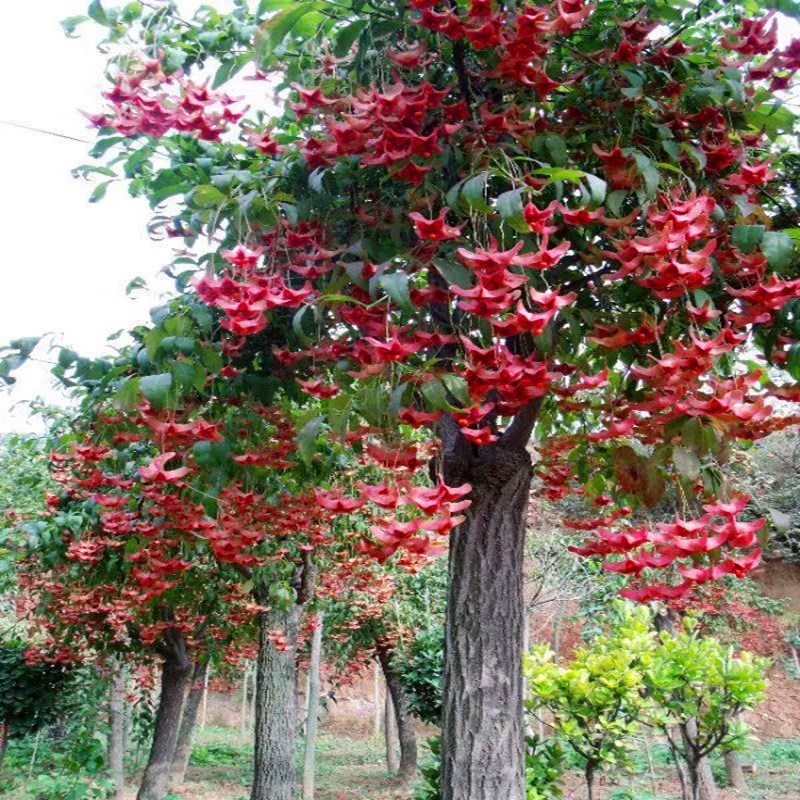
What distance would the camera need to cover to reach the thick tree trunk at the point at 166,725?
24.6ft

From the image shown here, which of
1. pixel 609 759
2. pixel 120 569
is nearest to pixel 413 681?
pixel 609 759

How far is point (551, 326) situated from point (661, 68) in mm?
741

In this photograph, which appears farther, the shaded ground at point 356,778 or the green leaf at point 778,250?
the shaded ground at point 356,778

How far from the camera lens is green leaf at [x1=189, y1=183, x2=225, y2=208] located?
1.70 meters

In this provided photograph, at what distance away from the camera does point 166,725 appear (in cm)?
771

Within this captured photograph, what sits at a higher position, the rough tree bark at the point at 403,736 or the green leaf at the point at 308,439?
the green leaf at the point at 308,439

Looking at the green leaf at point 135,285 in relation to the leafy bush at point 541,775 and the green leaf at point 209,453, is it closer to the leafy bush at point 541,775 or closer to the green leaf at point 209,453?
the green leaf at point 209,453

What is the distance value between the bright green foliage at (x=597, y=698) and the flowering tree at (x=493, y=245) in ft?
9.05

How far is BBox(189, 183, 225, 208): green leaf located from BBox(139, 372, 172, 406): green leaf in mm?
447

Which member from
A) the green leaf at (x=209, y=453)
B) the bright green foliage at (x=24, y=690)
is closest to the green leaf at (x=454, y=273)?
the green leaf at (x=209, y=453)

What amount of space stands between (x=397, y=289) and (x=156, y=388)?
23.4 inches

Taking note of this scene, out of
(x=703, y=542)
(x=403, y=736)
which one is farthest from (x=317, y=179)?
(x=403, y=736)

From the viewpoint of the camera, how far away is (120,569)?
14.4 feet

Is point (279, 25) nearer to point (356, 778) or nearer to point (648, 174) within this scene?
point (648, 174)
